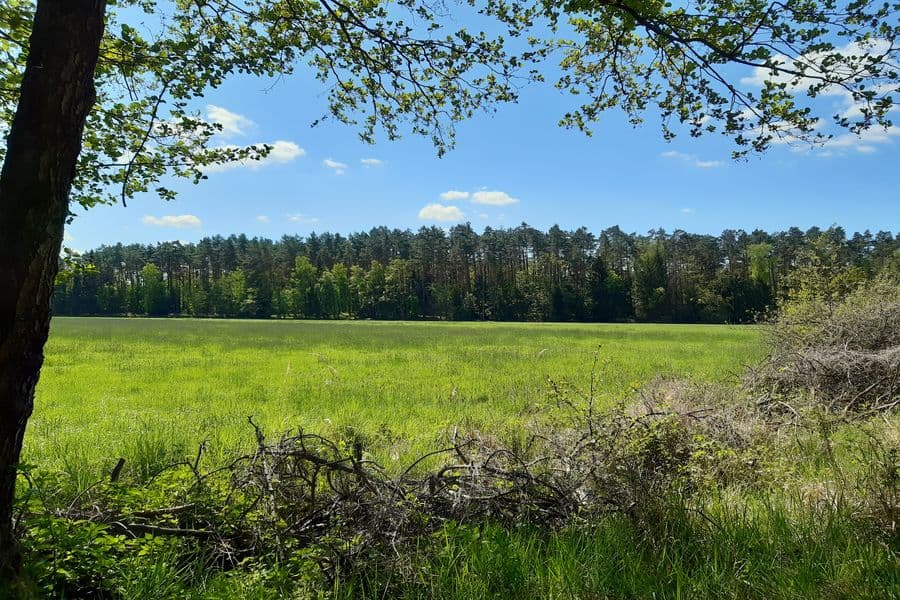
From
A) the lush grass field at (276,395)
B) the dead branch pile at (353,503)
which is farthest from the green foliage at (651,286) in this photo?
the dead branch pile at (353,503)

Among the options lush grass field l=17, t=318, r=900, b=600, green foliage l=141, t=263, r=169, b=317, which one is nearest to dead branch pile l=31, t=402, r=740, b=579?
lush grass field l=17, t=318, r=900, b=600

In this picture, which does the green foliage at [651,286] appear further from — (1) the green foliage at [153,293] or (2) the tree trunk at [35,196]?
(1) the green foliage at [153,293]

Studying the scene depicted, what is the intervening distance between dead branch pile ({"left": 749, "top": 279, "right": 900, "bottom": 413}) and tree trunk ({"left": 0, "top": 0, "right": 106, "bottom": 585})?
8483mm

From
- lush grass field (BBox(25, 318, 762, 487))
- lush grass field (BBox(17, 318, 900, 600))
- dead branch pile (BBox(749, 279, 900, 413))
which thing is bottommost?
lush grass field (BBox(25, 318, 762, 487))

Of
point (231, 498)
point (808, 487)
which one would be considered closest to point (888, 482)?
point (808, 487)

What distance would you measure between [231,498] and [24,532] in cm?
142

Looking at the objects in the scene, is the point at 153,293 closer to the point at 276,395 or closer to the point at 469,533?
the point at 276,395

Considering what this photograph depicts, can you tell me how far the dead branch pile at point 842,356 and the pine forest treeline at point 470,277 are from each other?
82938 millimetres

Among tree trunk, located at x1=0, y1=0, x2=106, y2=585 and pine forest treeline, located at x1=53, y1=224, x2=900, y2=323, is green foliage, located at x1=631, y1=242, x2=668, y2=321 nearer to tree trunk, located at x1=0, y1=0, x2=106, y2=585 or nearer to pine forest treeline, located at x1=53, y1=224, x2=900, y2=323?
pine forest treeline, located at x1=53, y1=224, x2=900, y2=323

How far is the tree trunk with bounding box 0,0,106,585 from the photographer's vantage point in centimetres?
257

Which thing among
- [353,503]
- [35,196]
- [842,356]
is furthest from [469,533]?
[842,356]

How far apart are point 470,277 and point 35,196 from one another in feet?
341

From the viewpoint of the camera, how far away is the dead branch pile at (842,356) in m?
8.10

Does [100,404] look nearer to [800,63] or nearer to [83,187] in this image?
[83,187]
